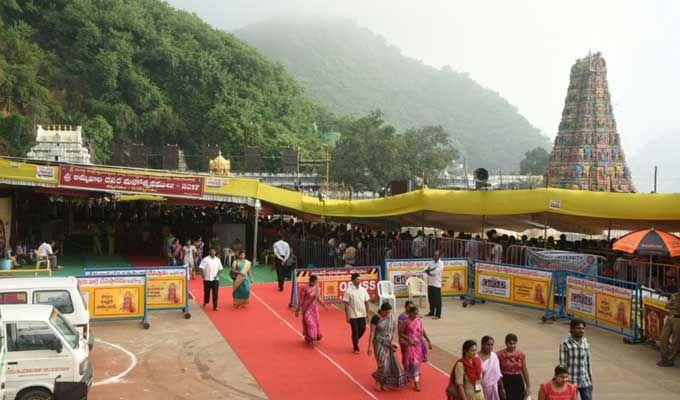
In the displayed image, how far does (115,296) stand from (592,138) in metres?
60.8

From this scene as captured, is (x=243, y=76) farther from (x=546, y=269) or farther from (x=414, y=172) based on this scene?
(x=546, y=269)

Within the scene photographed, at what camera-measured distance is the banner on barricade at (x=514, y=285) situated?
15672 millimetres

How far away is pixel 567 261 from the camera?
1609cm

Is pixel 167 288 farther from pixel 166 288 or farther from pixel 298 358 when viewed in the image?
pixel 298 358

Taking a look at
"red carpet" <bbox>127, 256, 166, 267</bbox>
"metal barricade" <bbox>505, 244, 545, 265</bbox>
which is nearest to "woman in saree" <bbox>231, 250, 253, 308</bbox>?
"metal barricade" <bbox>505, 244, 545, 265</bbox>

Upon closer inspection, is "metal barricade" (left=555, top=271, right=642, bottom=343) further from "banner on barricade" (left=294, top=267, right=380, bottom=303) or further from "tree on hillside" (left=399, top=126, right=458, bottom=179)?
"tree on hillside" (left=399, top=126, right=458, bottom=179)

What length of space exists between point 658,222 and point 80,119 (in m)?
74.2

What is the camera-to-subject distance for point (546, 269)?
15.8 metres

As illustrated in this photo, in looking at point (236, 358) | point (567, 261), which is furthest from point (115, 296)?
point (567, 261)

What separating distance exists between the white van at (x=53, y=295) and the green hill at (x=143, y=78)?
218 feet

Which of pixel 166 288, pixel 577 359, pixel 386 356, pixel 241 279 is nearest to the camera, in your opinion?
pixel 577 359

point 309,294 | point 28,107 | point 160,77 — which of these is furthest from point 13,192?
point 160,77

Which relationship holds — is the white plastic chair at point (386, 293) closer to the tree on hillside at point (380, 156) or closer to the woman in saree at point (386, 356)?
the woman in saree at point (386, 356)

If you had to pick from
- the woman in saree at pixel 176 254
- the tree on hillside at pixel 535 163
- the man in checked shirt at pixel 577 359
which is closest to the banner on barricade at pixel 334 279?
the woman in saree at pixel 176 254
